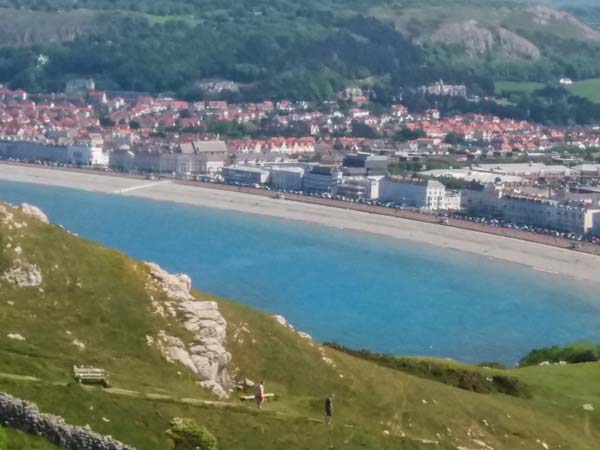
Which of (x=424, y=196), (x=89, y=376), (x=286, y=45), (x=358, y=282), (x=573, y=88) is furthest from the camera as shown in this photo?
(x=286, y=45)

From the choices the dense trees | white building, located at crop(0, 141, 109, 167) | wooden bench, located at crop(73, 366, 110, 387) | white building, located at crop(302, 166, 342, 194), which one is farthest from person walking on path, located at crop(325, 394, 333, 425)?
the dense trees

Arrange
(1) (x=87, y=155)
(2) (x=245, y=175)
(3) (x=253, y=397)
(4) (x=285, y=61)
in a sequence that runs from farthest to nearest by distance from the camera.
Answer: (4) (x=285, y=61), (1) (x=87, y=155), (2) (x=245, y=175), (3) (x=253, y=397)

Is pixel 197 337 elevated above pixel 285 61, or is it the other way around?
pixel 285 61

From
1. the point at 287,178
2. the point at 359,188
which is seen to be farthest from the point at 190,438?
the point at 287,178

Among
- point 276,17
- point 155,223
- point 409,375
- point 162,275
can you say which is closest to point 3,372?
point 162,275

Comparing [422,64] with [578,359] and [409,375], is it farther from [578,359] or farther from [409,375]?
[409,375]

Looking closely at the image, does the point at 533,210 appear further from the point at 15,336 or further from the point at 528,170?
the point at 15,336

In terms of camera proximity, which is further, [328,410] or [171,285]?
[171,285]
